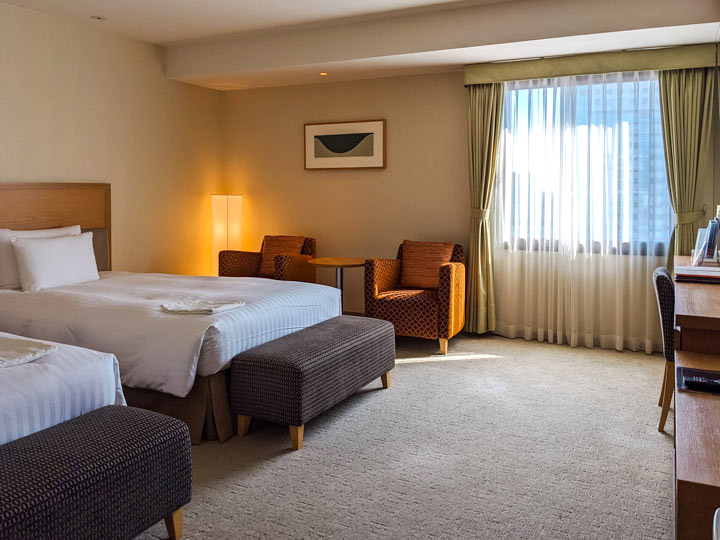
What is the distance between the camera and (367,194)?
6.29 meters

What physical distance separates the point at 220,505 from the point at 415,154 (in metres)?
4.15

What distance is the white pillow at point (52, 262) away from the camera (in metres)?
4.29

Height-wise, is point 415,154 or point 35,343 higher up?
point 415,154

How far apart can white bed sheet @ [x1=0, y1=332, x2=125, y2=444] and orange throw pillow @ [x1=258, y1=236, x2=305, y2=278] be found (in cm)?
366

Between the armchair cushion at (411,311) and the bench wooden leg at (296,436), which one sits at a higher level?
the armchair cushion at (411,311)

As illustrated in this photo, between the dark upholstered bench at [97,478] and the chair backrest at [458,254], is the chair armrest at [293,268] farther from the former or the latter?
the dark upholstered bench at [97,478]

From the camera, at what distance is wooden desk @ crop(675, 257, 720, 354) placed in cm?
221

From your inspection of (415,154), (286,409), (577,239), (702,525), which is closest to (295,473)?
(286,409)

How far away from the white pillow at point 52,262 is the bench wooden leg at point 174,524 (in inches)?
101

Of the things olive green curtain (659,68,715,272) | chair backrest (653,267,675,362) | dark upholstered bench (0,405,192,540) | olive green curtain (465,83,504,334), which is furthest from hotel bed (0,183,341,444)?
olive green curtain (659,68,715,272)

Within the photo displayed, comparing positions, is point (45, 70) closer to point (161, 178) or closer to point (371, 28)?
point (161, 178)

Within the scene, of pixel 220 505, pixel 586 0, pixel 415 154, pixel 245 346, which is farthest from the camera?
pixel 415 154

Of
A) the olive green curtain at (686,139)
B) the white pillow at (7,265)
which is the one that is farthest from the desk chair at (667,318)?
the white pillow at (7,265)

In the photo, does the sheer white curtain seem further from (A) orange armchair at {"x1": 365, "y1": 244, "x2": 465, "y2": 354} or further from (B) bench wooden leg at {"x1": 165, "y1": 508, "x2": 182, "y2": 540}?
(B) bench wooden leg at {"x1": 165, "y1": 508, "x2": 182, "y2": 540}
